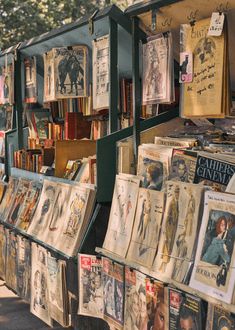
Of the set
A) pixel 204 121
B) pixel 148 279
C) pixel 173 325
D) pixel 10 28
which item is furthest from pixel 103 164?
pixel 10 28

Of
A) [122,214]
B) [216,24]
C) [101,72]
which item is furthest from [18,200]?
[216,24]

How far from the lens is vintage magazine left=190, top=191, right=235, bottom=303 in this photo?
2602mm

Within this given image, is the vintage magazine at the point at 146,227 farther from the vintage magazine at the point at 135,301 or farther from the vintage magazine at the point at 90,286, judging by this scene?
the vintage magazine at the point at 90,286

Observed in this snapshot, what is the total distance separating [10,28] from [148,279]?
44.4ft

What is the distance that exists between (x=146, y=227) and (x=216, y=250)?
0.66 m

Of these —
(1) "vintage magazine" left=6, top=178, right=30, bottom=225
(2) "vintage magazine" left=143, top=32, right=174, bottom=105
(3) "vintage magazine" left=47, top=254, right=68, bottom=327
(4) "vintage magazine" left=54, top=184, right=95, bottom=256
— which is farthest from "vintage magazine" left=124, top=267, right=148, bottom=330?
(1) "vintage magazine" left=6, top=178, right=30, bottom=225

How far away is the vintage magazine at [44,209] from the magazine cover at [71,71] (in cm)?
71

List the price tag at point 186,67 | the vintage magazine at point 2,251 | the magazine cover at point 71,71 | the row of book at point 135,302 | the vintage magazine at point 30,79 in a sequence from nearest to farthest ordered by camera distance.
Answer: the row of book at point 135,302, the price tag at point 186,67, the magazine cover at point 71,71, the vintage magazine at point 2,251, the vintage magazine at point 30,79

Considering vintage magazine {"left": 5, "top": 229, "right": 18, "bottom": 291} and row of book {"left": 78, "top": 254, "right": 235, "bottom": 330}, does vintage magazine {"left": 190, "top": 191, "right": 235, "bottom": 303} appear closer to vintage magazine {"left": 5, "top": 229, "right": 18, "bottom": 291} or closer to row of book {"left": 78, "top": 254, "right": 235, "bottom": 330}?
row of book {"left": 78, "top": 254, "right": 235, "bottom": 330}

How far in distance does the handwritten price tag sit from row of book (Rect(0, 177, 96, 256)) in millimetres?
1268

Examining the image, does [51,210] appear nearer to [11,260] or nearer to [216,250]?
[11,260]

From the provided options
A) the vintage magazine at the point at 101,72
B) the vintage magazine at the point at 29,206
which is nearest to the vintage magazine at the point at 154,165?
the vintage magazine at the point at 101,72

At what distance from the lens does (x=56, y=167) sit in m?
4.69

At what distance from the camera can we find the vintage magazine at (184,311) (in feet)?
8.87
